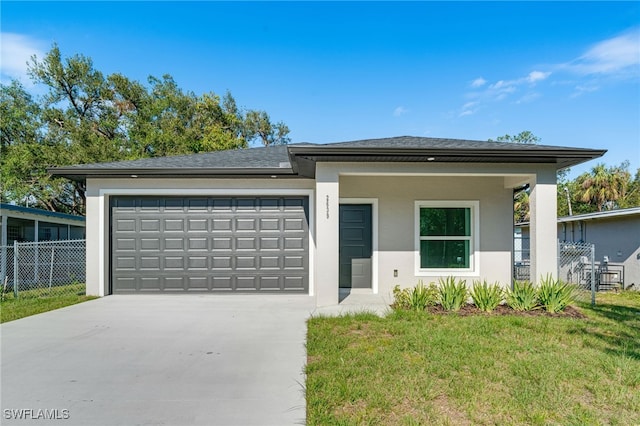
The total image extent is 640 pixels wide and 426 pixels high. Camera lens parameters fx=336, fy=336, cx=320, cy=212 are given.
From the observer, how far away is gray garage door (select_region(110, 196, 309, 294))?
811cm

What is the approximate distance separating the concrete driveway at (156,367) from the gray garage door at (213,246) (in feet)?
5.62

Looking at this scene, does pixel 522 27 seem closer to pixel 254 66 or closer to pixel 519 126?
pixel 254 66

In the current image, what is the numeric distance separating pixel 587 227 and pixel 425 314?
10.8 metres

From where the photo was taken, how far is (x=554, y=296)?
6047mm

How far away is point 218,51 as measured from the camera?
568 inches

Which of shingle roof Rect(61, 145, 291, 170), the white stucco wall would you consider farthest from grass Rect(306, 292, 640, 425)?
shingle roof Rect(61, 145, 291, 170)

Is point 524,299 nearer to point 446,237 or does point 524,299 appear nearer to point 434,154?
point 446,237

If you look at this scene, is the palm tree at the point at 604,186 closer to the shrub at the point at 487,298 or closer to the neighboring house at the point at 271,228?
the neighboring house at the point at 271,228

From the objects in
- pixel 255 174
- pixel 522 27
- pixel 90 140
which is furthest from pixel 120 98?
pixel 522 27

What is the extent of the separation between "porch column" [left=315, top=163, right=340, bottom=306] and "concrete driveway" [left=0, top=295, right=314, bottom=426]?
542 mm

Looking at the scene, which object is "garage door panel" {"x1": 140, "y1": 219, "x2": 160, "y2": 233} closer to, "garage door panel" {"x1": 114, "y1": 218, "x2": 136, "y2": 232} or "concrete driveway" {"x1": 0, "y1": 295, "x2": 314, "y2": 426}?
"garage door panel" {"x1": 114, "y1": 218, "x2": 136, "y2": 232}

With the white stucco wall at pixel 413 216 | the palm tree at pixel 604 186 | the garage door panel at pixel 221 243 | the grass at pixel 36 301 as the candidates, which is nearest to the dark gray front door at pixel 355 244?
the white stucco wall at pixel 413 216

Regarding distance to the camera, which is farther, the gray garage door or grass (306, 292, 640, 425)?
the gray garage door

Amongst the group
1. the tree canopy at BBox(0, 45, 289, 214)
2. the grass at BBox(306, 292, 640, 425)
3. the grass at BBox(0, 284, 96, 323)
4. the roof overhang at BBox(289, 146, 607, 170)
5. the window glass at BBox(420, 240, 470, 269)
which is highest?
the tree canopy at BBox(0, 45, 289, 214)
